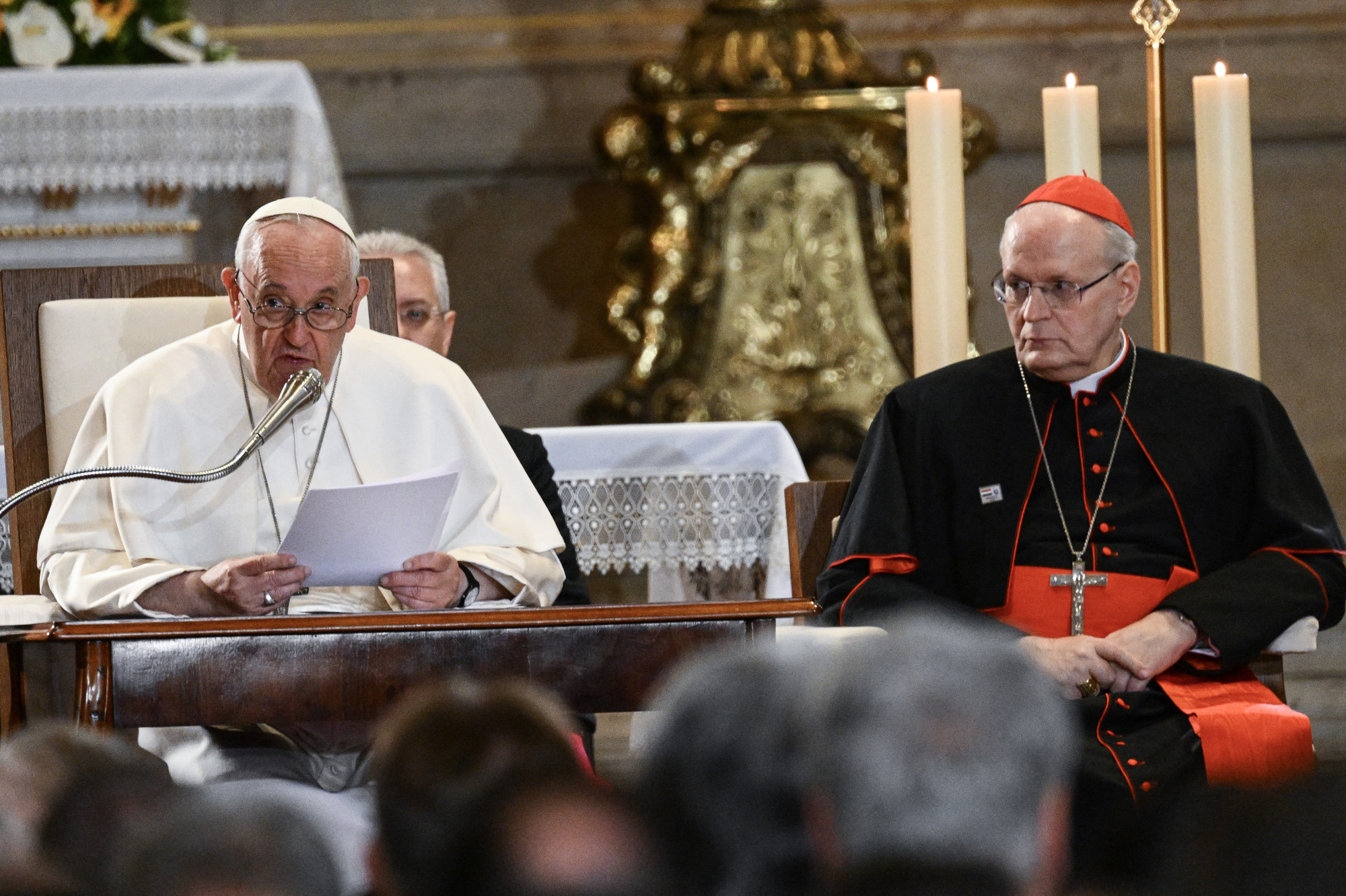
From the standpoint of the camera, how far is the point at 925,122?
12.5ft

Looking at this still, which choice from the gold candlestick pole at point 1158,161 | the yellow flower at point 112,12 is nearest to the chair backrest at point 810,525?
the gold candlestick pole at point 1158,161

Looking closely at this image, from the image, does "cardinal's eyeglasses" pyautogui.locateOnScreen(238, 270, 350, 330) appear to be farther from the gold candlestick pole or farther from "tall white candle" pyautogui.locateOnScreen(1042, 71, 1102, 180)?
the gold candlestick pole

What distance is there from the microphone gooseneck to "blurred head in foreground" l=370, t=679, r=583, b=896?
1.59 metres

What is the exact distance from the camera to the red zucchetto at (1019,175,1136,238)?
357 centimetres

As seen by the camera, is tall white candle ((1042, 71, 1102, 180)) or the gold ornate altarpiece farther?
the gold ornate altarpiece

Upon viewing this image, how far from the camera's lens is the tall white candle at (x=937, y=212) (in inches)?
150

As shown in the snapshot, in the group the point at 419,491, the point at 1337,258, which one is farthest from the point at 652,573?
the point at 1337,258

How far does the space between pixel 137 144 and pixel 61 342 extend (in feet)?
6.11

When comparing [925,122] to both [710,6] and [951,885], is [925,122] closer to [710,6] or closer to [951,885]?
[951,885]

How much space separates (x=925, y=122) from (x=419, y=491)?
167 cm

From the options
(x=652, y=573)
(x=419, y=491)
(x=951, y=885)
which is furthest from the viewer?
(x=652, y=573)

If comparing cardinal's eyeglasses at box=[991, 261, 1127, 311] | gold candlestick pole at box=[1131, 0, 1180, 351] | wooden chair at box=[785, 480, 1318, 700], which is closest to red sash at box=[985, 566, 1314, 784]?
wooden chair at box=[785, 480, 1318, 700]

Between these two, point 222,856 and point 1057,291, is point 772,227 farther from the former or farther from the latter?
point 222,856

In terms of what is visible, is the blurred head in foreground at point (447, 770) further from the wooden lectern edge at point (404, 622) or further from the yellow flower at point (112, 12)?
the yellow flower at point (112, 12)
